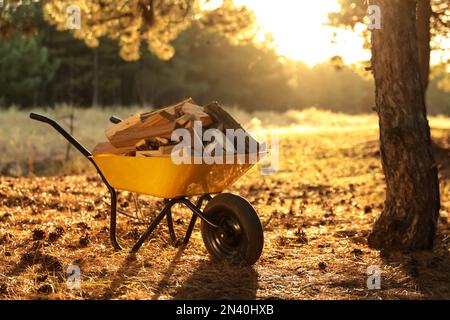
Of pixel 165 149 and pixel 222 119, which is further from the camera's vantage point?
pixel 222 119

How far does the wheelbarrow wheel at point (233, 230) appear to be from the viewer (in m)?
4.30

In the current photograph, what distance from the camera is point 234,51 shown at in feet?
167

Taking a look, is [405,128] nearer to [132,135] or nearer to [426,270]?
[426,270]

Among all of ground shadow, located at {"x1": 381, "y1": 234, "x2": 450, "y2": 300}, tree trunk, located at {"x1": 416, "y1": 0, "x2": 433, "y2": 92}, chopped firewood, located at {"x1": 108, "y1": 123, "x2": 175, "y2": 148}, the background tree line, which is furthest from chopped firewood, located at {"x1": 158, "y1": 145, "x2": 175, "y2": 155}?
the background tree line

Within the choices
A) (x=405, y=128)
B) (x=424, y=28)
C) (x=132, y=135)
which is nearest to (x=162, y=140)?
(x=132, y=135)

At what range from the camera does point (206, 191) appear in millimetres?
4738

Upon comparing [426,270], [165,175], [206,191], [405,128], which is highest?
[405,128]

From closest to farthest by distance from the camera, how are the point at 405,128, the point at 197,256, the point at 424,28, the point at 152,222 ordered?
1. the point at 152,222
2. the point at 197,256
3. the point at 405,128
4. the point at 424,28

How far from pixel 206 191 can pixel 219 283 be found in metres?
0.91

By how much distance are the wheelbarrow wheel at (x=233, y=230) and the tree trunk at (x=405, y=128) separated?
5.27 feet

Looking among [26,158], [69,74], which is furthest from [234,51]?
[26,158]

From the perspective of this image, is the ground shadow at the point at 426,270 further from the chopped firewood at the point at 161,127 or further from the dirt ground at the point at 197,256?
the chopped firewood at the point at 161,127

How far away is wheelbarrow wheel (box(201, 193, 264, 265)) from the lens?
4.30 m
